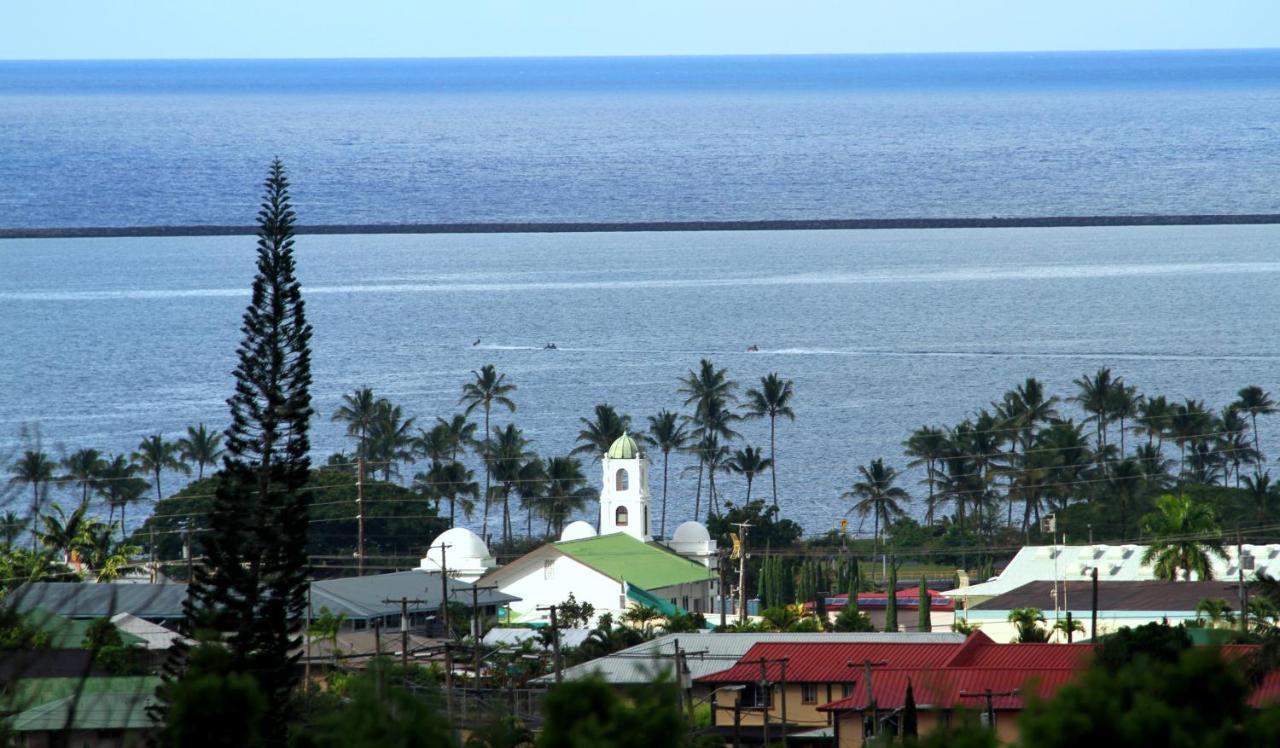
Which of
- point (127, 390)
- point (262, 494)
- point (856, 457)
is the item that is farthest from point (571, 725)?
point (127, 390)

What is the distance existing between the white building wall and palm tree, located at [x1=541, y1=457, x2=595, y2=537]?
26.7 metres

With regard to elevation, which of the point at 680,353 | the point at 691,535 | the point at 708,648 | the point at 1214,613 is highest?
the point at 680,353

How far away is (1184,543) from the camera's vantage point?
237ft

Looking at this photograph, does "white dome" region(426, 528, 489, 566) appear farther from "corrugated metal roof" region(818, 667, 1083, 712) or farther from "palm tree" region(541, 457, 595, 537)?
"corrugated metal roof" region(818, 667, 1083, 712)

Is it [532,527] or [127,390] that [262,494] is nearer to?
[532,527]

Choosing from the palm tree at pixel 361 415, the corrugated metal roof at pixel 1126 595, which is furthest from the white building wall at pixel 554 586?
the palm tree at pixel 361 415

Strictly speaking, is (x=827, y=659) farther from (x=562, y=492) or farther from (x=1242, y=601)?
(x=562, y=492)

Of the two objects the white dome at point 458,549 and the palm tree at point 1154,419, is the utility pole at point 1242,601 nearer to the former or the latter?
the white dome at point 458,549

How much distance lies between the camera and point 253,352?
39.3 meters

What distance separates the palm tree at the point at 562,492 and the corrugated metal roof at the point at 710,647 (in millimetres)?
46681

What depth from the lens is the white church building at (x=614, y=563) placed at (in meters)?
74.6

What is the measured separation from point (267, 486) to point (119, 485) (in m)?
63.4

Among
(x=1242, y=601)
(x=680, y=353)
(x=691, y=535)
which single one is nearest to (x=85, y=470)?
(x=691, y=535)

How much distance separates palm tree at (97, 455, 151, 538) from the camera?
323 ft
